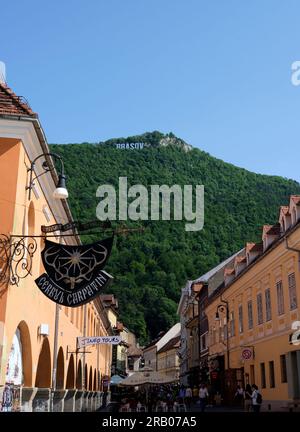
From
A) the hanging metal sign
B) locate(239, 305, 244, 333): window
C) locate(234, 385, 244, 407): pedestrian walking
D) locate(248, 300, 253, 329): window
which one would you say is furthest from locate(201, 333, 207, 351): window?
the hanging metal sign

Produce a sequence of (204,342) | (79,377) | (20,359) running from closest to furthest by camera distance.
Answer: (20,359)
(79,377)
(204,342)

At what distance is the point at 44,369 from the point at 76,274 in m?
7.72

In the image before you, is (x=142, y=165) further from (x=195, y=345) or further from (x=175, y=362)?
(x=195, y=345)

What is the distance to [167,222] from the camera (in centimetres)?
9119

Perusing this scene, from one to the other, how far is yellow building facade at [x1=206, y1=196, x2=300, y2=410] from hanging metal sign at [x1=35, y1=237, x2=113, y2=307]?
12.5 meters

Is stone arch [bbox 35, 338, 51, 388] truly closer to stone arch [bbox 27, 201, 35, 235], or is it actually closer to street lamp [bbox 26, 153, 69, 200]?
stone arch [bbox 27, 201, 35, 235]

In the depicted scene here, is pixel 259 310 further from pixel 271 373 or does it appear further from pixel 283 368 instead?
pixel 283 368

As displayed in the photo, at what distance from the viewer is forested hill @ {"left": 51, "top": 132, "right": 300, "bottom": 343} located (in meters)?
80.9

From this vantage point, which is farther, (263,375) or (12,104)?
(263,375)

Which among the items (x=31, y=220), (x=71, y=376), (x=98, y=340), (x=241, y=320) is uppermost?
(x=31, y=220)

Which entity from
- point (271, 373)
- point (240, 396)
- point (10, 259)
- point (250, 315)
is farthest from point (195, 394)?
point (10, 259)

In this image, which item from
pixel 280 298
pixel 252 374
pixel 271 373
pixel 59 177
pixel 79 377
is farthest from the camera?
pixel 252 374

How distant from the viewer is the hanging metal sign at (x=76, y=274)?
10750 millimetres

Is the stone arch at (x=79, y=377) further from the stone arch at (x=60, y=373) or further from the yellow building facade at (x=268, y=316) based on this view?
the yellow building facade at (x=268, y=316)
